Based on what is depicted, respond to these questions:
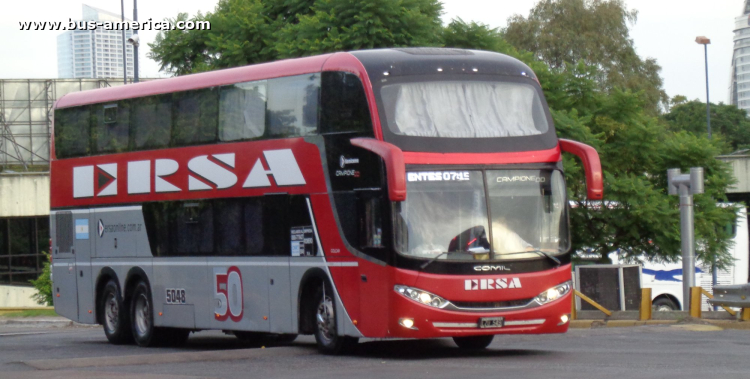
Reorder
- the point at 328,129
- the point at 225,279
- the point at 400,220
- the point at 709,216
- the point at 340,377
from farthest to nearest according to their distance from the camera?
the point at 709,216 → the point at 225,279 → the point at 328,129 → the point at 400,220 → the point at 340,377

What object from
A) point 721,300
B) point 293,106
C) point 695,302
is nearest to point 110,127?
point 293,106

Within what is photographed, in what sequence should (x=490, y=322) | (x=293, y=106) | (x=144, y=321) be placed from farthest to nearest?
(x=144, y=321)
(x=293, y=106)
(x=490, y=322)

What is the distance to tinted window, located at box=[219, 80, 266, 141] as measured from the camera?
16281 millimetres

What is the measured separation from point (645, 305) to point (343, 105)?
9061mm

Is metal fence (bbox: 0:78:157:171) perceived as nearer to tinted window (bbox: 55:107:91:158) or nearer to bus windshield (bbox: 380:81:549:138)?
tinted window (bbox: 55:107:91:158)

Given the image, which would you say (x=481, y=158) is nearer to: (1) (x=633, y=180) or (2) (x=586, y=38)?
(1) (x=633, y=180)

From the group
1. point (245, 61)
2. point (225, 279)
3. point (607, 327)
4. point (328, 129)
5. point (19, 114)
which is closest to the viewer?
point (328, 129)

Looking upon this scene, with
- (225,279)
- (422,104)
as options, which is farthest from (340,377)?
(225,279)

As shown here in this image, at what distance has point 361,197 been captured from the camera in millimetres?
14297

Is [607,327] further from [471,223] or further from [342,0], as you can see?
[342,0]

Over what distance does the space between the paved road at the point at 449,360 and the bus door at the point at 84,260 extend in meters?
2.08

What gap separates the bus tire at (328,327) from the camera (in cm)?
1490

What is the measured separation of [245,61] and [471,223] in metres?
24.1

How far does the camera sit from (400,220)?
13.8m
